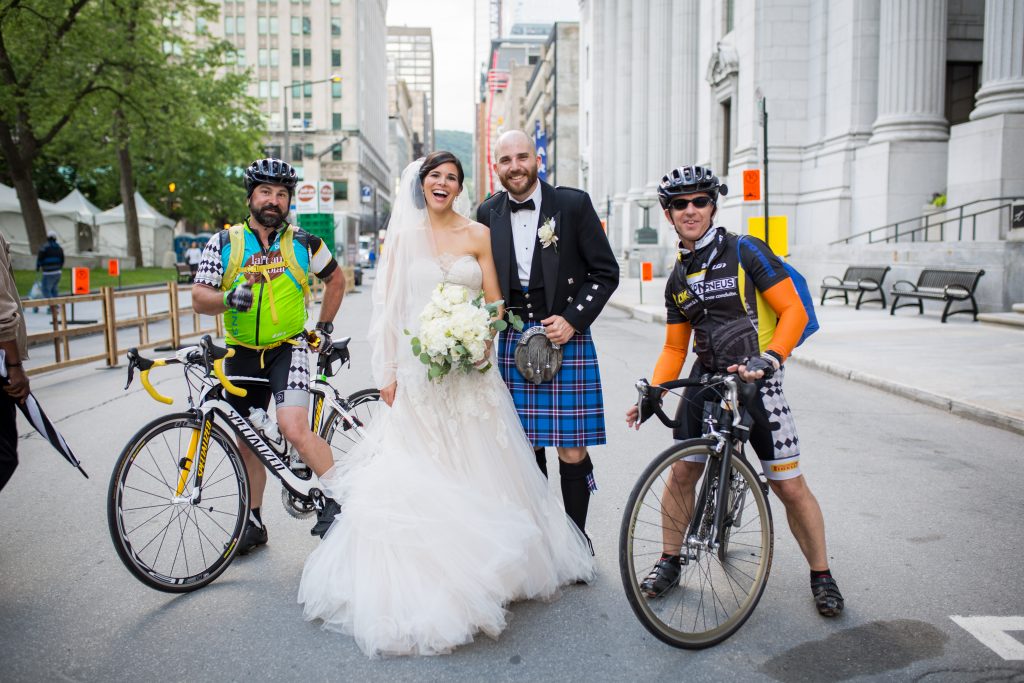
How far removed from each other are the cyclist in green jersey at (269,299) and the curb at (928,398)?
661 cm

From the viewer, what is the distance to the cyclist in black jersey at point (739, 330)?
3.84 metres

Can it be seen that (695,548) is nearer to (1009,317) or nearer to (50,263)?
(1009,317)

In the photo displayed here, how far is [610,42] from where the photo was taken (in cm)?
5700

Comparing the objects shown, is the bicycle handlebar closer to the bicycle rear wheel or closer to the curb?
the bicycle rear wheel

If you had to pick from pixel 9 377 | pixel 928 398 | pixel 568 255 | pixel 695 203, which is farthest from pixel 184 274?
pixel 695 203

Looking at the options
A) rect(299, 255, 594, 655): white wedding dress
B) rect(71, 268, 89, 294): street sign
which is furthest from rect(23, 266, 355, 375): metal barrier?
rect(299, 255, 594, 655): white wedding dress

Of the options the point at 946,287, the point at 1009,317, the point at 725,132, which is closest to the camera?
the point at 1009,317

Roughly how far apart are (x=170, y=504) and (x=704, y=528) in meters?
2.64

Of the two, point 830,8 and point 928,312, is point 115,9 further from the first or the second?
point 928,312

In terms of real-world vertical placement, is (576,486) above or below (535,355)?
below

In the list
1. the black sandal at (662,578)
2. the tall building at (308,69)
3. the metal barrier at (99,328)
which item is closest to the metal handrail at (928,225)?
the metal barrier at (99,328)

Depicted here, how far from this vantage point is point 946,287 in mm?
16891

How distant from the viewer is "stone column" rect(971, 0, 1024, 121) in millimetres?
19188

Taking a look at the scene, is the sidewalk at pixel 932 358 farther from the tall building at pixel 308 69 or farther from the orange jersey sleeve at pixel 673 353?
the tall building at pixel 308 69
